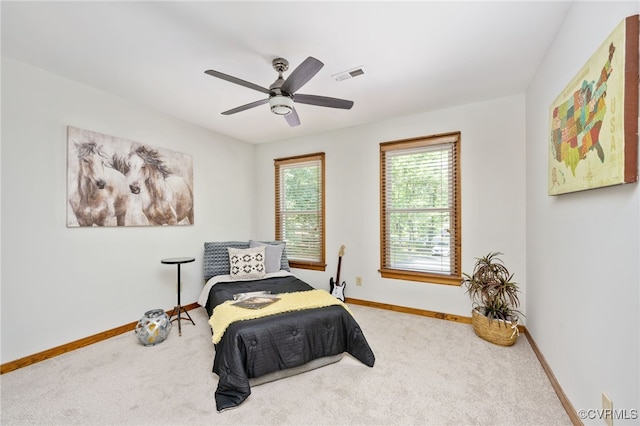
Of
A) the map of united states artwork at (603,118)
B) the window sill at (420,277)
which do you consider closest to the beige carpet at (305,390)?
the window sill at (420,277)

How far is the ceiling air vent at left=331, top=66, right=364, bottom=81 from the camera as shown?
7.90 ft

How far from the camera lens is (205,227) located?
4008 mm

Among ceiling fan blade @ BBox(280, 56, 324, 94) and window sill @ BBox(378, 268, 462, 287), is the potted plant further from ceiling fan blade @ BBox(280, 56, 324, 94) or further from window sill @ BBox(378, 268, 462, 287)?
ceiling fan blade @ BBox(280, 56, 324, 94)

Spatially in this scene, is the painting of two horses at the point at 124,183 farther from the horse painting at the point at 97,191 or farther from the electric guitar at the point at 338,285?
the electric guitar at the point at 338,285

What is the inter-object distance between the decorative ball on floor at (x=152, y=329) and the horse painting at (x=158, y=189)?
3.85 ft

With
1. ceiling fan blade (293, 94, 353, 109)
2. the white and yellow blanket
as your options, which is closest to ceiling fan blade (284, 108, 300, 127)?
ceiling fan blade (293, 94, 353, 109)

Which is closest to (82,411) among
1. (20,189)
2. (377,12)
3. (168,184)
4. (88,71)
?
(20,189)

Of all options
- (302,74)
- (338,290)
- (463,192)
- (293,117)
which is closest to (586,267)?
(463,192)

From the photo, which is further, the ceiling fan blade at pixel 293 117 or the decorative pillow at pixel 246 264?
the decorative pillow at pixel 246 264

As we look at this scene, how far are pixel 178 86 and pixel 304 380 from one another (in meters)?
2.96

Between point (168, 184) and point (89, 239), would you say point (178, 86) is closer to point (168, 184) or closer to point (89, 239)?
point (168, 184)

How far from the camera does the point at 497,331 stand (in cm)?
261

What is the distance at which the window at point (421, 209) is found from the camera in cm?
333

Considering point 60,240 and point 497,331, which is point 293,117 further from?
point 497,331
